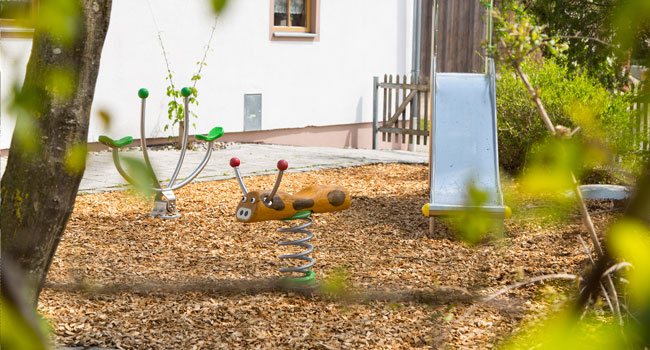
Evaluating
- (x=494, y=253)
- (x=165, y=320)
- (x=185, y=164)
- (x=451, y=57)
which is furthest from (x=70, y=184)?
(x=451, y=57)

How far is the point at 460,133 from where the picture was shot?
6684 mm

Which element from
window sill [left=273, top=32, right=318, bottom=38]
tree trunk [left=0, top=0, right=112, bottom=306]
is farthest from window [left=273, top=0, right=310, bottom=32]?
tree trunk [left=0, top=0, right=112, bottom=306]

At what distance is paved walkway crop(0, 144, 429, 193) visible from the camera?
790 centimetres

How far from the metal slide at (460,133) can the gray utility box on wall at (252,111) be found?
Result: 13.9 ft

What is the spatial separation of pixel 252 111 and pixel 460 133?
4.99m

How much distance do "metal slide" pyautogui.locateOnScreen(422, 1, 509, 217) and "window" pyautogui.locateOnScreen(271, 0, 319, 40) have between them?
175 inches

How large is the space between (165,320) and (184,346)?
34cm

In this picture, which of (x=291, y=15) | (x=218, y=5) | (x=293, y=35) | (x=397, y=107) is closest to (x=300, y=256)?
(x=218, y=5)

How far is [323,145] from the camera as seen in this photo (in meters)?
12.4

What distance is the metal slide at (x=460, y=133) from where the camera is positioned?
606 centimetres

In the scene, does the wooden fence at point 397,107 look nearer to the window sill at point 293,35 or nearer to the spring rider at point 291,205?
the window sill at point 293,35

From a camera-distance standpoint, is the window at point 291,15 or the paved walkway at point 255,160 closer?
the paved walkway at point 255,160

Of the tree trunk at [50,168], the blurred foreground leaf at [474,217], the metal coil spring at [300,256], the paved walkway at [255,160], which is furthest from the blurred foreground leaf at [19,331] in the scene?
the paved walkway at [255,160]

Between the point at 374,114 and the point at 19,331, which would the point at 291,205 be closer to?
the point at 19,331
